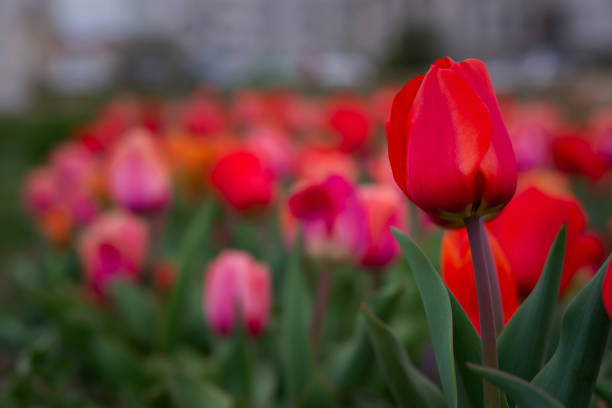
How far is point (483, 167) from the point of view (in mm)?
554

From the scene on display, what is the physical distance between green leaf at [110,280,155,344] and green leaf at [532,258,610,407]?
1012 mm

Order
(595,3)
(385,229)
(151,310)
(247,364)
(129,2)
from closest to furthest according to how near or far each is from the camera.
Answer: (247,364) → (385,229) → (151,310) → (595,3) → (129,2)

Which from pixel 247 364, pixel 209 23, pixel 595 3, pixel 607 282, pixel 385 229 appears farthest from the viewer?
pixel 209 23

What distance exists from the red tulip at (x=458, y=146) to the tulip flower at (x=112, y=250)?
1003 mm

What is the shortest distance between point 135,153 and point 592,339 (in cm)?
119

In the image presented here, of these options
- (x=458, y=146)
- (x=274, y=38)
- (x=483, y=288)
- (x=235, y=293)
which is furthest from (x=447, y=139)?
(x=274, y=38)

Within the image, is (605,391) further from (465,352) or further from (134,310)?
(134,310)

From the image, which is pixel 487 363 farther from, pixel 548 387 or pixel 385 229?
pixel 385 229

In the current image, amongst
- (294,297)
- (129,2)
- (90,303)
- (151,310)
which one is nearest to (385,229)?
(294,297)

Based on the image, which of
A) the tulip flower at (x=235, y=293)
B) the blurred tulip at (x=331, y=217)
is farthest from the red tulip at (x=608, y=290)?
the tulip flower at (x=235, y=293)

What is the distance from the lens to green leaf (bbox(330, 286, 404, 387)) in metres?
0.90

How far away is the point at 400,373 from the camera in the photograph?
2.13 feet

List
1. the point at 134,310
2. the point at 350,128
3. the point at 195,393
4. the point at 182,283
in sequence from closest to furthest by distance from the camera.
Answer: the point at 195,393, the point at 182,283, the point at 134,310, the point at 350,128

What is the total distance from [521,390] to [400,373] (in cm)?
16
